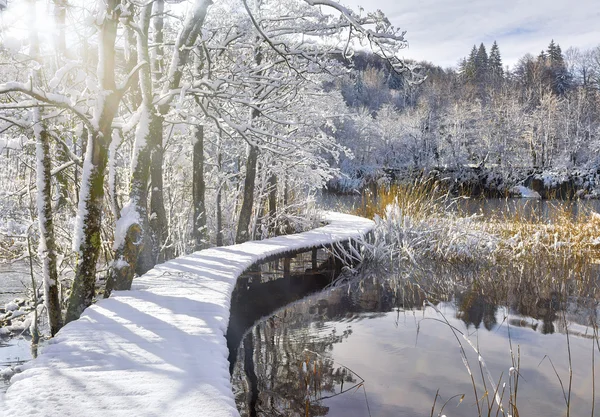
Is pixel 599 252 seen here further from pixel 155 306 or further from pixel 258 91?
pixel 155 306

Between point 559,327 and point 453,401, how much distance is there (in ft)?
8.79

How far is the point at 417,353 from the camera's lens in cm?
487

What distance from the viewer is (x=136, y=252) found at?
4.69m

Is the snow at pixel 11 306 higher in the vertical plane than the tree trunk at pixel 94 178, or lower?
lower

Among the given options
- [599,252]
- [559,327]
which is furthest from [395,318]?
[599,252]

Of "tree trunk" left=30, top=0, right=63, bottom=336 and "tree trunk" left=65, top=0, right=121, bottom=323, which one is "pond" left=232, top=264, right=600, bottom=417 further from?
"tree trunk" left=30, top=0, right=63, bottom=336

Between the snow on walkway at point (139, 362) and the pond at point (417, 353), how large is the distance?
0.85 meters

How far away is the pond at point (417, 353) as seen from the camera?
3795 millimetres

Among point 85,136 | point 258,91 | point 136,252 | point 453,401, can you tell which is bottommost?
point 453,401

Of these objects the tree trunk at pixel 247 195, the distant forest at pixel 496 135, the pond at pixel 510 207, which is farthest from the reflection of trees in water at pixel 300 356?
the distant forest at pixel 496 135

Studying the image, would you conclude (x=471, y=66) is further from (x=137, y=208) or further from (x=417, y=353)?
(x=137, y=208)

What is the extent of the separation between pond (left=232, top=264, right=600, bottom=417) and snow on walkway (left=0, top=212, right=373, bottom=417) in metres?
0.85

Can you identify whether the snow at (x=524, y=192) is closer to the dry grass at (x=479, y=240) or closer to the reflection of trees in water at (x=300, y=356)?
the dry grass at (x=479, y=240)

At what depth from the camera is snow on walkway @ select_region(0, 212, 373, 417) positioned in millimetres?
2227
